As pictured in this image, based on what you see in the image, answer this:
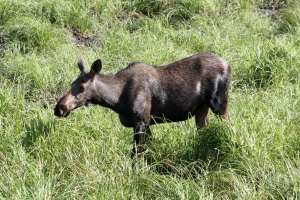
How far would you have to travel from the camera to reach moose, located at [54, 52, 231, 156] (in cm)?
680

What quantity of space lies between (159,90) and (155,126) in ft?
1.99

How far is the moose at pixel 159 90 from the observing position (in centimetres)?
680

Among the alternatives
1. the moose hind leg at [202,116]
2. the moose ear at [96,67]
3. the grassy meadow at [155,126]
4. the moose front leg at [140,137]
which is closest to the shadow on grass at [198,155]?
the grassy meadow at [155,126]

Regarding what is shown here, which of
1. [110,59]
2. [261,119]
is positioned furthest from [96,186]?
[110,59]

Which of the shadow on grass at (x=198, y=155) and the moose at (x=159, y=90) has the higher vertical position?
the moose at (x=159, y=90)

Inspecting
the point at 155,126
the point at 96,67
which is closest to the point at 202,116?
the point at 155,126

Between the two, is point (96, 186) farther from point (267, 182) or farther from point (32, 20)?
point (32, 20)

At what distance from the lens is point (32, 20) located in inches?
391

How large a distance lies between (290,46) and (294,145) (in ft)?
12.2

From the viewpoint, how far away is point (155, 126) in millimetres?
7395

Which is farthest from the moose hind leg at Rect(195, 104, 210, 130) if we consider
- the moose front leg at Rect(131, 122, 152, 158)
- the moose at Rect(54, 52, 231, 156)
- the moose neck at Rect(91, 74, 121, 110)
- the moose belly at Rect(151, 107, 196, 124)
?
the moose neck at Rect(91, 74, 121, 110)

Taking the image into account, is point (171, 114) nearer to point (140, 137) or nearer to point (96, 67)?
point (140, 137)

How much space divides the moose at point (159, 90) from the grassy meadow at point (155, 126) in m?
0.25

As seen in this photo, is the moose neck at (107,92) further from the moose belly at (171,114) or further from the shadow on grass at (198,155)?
the shadow on grass at (198,155)
